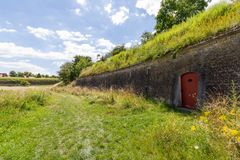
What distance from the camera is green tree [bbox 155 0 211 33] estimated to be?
3378 centimetres

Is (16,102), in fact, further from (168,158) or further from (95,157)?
(168,158)

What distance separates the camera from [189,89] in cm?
1070

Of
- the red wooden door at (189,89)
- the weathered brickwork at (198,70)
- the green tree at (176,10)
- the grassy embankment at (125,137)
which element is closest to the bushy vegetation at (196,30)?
the weathered brickwork at (198,70)

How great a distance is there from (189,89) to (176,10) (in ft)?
91.3

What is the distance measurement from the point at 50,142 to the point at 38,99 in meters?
8.95

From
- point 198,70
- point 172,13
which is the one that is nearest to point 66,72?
point 172,13

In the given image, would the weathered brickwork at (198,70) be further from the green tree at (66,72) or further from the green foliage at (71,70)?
the green tree at (66,72)

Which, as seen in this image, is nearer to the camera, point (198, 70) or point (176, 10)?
point (198, 70)

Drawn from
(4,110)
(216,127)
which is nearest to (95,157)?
(216,127)

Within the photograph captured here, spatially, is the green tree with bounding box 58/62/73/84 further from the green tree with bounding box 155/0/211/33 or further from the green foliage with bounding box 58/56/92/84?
the green tree with bounding box 155/0/211/33

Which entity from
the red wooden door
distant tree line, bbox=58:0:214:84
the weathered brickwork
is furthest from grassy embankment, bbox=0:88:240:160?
distant tree line, bbox=58:0:214:84

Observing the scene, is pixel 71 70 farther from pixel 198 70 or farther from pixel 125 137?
pixel 125 137

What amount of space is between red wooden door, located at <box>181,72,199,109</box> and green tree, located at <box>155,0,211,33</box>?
2521 cm

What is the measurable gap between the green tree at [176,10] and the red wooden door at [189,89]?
25.2 m
